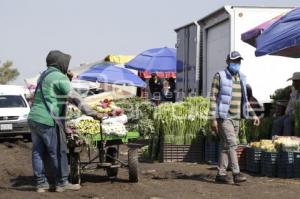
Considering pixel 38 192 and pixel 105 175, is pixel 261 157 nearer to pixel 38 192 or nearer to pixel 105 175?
pixel 105 175

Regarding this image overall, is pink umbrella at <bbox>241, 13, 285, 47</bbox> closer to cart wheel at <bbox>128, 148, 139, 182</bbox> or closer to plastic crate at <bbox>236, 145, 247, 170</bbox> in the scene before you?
plastic crate at <bbox>236, 145, 247, 170</bbox>

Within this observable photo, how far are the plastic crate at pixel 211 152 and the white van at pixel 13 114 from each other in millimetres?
9249

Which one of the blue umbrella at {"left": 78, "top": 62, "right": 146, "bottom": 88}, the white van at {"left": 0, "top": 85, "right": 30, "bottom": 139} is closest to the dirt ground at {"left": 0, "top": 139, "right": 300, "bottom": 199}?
the white van at {"left": 0, "top": 85, "right": 30, "bottom": 139}

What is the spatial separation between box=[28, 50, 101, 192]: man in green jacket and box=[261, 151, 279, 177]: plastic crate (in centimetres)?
335

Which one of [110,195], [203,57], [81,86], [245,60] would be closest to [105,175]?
[110,195]

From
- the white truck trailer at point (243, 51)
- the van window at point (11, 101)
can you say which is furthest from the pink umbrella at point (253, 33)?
the van window at point (11, 101)

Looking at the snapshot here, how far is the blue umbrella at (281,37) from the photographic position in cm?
1237

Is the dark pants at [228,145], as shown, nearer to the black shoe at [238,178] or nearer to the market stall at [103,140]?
the black shoe at [238,178]

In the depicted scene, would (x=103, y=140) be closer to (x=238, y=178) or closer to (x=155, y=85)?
(x=238, y=178)

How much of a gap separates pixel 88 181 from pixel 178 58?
12160 millimetres

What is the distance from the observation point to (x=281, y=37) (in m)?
12.7

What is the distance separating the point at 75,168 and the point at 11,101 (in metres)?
13.0

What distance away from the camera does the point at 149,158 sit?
14.6 metres

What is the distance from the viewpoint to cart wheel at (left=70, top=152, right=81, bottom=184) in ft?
33.0
